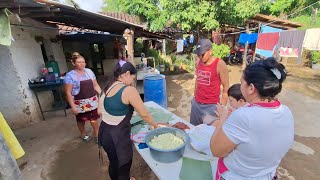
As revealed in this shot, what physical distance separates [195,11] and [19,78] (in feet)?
21.7

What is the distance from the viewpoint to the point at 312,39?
6320mm

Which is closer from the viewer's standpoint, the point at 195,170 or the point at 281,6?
the point at 195,170

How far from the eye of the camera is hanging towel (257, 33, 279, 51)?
24.3 feet

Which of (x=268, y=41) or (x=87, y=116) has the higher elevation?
(x=268, y=41)

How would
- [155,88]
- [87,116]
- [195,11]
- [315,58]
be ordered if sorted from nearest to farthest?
[87,116]
[155,88]
[195,11]
[315,58]

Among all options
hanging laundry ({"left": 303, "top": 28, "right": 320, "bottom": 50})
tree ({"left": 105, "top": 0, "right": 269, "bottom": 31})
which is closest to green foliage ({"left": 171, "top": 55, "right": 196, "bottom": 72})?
tree ({"left": 105, "top": 0, "right": 269, "bottom": 31})

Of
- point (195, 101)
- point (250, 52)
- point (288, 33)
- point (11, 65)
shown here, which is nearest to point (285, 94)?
point (288, 33)

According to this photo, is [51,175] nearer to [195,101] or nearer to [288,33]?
[195,101]

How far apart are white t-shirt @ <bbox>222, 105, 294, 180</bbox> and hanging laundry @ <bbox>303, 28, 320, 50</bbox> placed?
682 cm

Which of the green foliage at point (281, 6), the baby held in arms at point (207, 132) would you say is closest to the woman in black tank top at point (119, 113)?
the baby held in arms at point (207, 132)

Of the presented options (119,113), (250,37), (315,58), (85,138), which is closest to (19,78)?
(85,138)

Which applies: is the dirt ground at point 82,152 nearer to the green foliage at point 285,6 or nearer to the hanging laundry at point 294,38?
the hanging laundry at point 294,38

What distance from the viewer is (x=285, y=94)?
266 inches

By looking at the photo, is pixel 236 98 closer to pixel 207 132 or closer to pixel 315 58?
pixel 207 132
